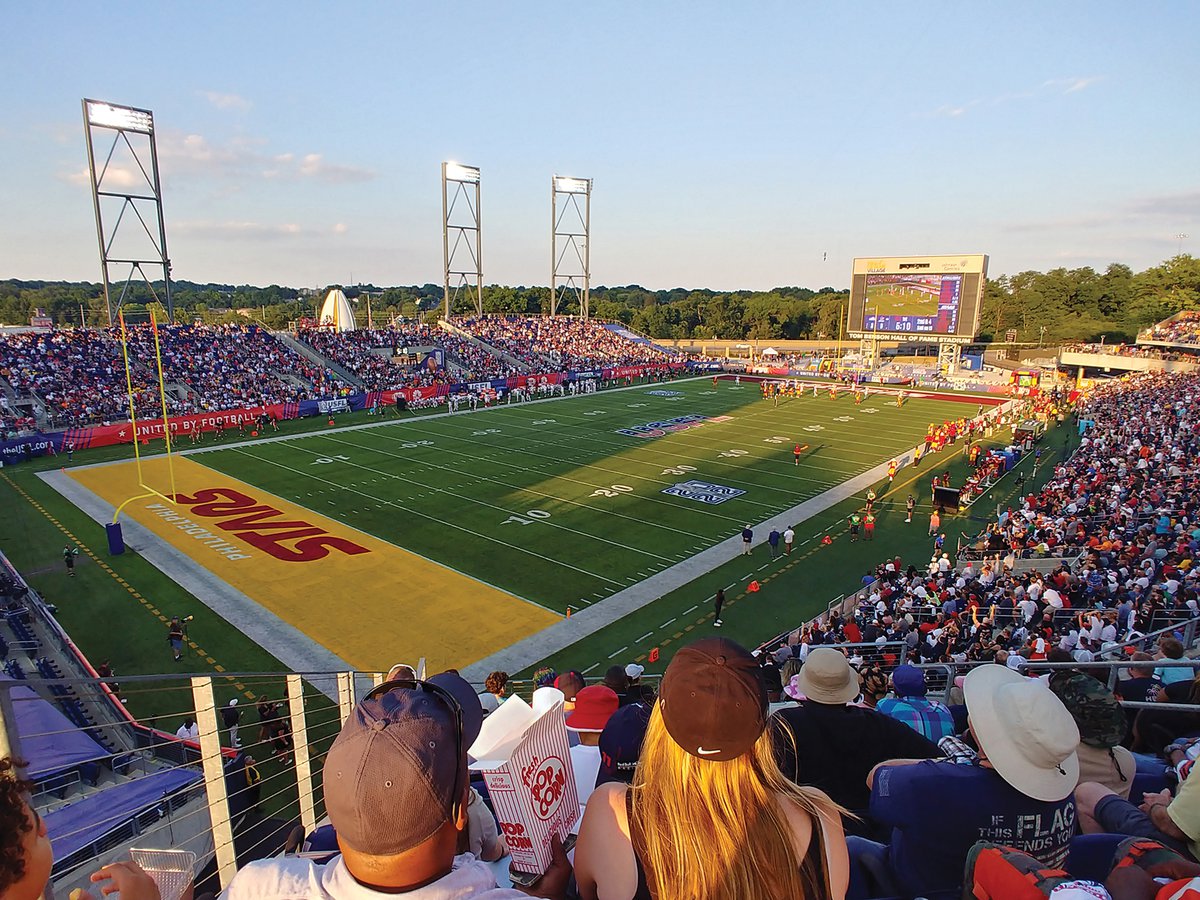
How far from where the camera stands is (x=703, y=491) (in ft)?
86.5

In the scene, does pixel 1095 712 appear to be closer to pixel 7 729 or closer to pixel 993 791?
pixel 993 791

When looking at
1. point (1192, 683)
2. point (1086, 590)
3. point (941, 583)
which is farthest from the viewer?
point (941, 583)

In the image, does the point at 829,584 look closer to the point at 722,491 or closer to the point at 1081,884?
the point at 722,491

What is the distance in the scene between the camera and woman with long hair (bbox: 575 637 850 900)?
6.44 feet

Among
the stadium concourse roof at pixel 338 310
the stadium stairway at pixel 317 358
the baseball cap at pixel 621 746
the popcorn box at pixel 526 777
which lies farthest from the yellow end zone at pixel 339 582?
the stadium concourse roof at pixel 338 310

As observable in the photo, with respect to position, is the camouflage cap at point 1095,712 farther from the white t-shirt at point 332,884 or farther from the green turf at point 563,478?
the green turf at point 563,478

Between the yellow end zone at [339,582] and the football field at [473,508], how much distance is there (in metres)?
0.06

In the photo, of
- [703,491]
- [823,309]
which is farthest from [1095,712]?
[823,309]

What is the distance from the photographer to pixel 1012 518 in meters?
20.2

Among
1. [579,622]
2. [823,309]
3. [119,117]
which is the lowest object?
[579,622]

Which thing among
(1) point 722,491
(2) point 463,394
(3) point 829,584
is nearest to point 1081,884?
(3) point 829,584

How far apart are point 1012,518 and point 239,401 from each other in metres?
35.3

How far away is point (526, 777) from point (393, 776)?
1291mm

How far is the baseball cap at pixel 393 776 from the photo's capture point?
1647 mm
